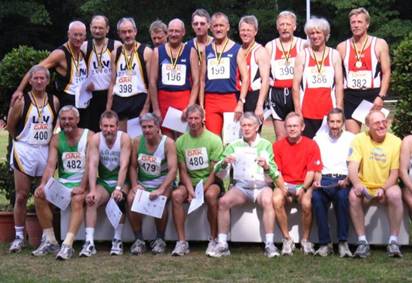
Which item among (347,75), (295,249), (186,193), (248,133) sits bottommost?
(295,249)

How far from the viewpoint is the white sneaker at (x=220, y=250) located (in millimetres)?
7105

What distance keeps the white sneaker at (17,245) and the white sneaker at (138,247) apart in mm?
1012

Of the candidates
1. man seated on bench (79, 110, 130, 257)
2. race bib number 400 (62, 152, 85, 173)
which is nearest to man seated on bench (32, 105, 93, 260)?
race bib number 400 (62, 152, 85, 173)

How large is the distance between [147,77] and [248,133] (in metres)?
1.32

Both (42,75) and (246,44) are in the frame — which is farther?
(246,44)

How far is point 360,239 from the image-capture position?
23.0ft

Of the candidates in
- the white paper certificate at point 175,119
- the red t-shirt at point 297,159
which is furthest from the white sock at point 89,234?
the red t-shirt at point 297,159

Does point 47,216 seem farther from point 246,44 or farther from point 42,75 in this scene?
point 246,44

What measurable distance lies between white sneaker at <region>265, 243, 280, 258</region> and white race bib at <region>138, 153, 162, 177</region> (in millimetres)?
1176

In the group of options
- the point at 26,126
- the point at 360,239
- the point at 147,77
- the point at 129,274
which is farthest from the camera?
the point at 147,77

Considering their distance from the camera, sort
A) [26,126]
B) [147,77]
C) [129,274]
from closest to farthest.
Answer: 1. [129,274]
2. [26,126]
3. [147,77]

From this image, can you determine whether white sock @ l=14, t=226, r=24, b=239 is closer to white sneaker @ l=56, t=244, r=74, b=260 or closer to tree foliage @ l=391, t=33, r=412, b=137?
white sneaker @ l=56, t=244, r=74, b=260

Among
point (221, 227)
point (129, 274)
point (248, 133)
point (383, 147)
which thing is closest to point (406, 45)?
point (383, 147)

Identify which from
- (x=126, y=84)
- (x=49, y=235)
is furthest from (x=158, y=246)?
(x=126, y=84)
